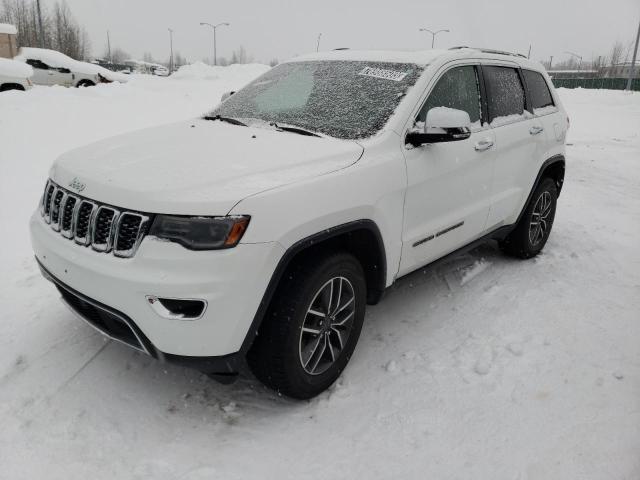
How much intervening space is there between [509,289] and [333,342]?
1.98 meters

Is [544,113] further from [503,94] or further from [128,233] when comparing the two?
[128,233]

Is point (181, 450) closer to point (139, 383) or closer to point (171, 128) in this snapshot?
point (139, 383)

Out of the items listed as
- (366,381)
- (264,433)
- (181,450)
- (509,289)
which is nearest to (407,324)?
(366,381)

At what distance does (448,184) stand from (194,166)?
1.66 metres

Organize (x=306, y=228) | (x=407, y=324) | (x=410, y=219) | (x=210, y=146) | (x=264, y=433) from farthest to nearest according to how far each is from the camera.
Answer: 1. (x=407, y=324)
2. (x=410, y=219)
3. (x=210, y=146)
4. (x=264, y=433)
5. (x=306, y=228)

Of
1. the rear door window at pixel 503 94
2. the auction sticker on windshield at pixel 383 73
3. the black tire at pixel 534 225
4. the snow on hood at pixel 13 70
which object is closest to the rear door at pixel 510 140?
the rear door window at pixel 503 94

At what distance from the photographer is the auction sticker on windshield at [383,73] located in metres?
3.30

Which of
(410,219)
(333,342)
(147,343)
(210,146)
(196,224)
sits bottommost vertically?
(333,342)

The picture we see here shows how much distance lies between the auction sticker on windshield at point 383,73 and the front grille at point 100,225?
1880 mm

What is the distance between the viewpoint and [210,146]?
2.83 m

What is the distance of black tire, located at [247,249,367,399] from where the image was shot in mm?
2443

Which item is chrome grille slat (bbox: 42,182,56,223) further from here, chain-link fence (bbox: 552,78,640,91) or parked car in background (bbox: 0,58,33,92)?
chain-link fence (bbox: 552,78,640,91)

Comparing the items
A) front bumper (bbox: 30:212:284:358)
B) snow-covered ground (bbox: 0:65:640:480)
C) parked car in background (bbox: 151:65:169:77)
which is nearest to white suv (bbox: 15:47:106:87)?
snow-covered ground (bbox: 0:65:640:480)

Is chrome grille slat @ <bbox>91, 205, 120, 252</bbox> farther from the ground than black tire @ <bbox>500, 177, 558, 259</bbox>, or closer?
farther from the ground
